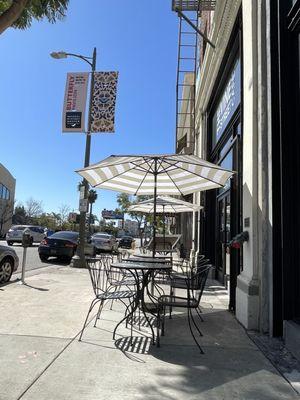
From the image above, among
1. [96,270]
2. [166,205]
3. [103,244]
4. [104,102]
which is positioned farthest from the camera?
[103,244]

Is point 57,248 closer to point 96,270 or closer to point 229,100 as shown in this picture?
point 229,100

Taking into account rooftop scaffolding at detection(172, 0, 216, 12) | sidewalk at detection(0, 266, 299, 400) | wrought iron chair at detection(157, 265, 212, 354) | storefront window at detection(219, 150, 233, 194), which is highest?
rooftop scaffolding at detection(172, 0, 216, 12)

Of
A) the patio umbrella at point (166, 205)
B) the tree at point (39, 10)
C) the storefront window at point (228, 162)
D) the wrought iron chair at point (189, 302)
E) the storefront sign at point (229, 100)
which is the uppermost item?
the tree at point (39, 10)

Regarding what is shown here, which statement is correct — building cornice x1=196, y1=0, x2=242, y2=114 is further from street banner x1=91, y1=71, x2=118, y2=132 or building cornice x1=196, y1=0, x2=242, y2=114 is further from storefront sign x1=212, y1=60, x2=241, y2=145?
street banner x1=91, y1=71, x2=118, y2=132

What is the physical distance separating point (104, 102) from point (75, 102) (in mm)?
1104

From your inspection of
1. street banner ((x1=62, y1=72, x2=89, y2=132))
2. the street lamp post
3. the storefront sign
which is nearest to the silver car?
the street lamp post

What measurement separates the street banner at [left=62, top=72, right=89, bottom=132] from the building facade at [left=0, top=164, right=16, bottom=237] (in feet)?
155

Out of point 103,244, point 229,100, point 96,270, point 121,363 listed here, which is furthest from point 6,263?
point 103,244

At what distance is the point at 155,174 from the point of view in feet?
26.9

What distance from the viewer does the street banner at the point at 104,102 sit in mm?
15062

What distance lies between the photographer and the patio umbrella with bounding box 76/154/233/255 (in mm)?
6957

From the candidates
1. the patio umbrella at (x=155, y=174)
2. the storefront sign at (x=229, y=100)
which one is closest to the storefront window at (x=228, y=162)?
the storefront sign at (x=229, y=100)

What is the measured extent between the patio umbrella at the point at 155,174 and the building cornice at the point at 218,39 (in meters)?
3.52

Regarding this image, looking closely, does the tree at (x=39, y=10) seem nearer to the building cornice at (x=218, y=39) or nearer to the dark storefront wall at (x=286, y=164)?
the building cornice at (x=218, y=39)
